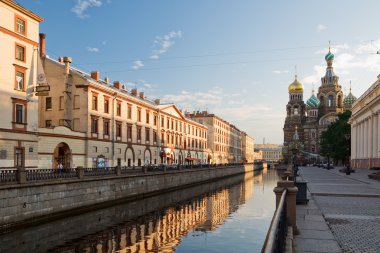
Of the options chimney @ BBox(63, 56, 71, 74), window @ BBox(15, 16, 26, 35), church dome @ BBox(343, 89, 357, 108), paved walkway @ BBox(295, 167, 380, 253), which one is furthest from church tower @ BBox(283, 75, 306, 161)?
paved walkway @ BBox(295, 167, 380, 253)

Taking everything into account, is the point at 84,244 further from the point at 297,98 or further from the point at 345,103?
the point at 297,98

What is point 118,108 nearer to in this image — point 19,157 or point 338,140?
point 19,157

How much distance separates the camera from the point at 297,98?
16412cm

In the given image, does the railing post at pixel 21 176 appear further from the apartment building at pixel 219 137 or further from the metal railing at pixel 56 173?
the apartment building at pixel 219 137

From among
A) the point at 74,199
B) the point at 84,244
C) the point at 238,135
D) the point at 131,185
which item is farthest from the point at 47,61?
the point at 238,135

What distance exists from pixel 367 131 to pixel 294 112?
9588 centimetres

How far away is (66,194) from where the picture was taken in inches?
1013

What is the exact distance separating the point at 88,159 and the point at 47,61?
512 inches

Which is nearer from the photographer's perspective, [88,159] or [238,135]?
[88,159]

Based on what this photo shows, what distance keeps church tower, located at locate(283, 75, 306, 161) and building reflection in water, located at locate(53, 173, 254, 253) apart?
13521cm

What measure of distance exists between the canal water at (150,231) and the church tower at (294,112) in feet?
446

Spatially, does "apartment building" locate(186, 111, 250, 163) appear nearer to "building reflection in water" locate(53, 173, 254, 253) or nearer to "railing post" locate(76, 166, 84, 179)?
"building reflection in water" locate(53, 173, 254, 253)

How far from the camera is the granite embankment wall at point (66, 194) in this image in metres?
20.8

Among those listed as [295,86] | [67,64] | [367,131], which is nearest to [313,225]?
[67,64]
